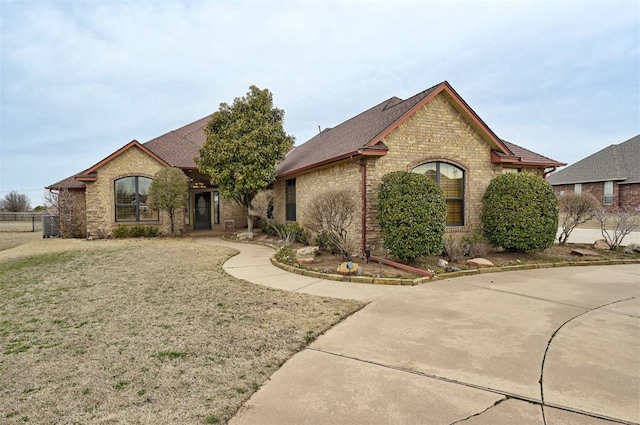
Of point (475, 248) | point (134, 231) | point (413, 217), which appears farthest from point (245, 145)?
point (475, 248)

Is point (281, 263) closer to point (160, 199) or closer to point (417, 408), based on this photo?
point (417, 408)

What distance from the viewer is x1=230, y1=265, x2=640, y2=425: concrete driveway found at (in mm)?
2578

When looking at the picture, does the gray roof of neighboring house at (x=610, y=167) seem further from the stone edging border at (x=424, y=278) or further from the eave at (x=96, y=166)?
→ the eave at (x=96, y=166)

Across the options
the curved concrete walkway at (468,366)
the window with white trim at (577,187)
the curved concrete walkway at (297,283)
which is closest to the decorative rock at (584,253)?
the curved concrete walkway at (468,366)

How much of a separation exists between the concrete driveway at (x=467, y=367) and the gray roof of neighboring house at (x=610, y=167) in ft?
92.0

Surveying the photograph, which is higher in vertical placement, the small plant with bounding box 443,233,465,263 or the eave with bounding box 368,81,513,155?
the eave with bounding box 368,81,513,155

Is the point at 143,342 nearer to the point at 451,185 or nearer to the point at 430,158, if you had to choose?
the point at 430,158

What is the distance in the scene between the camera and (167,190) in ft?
49.5

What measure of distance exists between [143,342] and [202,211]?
16613 mm

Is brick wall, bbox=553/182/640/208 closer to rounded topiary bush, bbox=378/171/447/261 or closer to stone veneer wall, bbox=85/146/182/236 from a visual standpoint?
rounded topiary bush, bbox=378/171/447/261

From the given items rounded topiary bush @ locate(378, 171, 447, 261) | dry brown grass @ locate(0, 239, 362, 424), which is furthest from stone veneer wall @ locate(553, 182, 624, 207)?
dry brown grass @ locate(0, 239, 362, 424)

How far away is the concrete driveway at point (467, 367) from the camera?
2.58 metres

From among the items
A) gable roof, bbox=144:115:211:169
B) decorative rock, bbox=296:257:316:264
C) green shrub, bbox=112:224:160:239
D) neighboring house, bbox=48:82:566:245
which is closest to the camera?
decorative rock, bbox=296:257:316:264

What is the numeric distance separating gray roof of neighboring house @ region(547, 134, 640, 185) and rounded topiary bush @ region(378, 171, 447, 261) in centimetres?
2722
